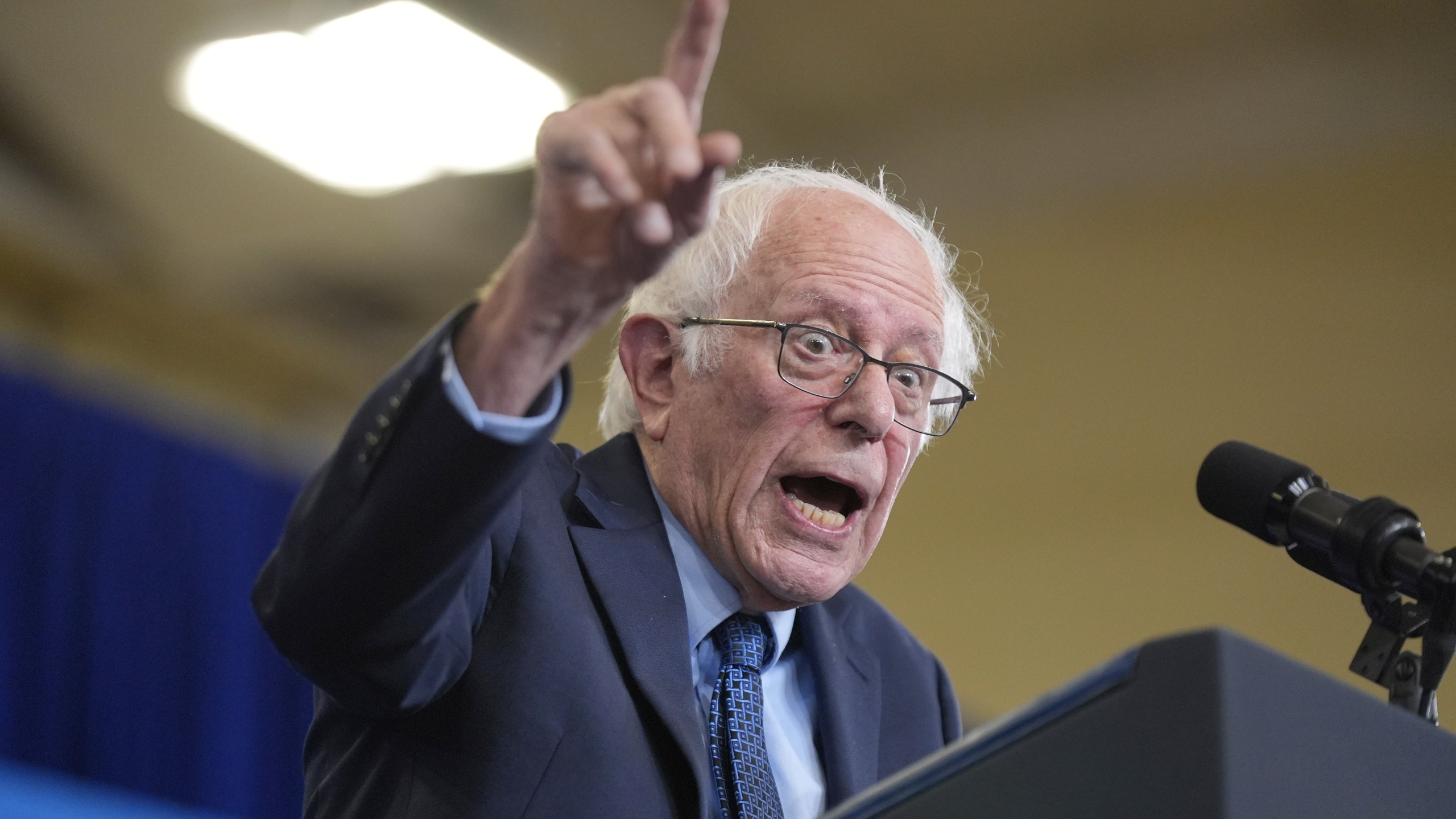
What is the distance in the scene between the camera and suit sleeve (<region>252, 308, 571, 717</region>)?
101 cm

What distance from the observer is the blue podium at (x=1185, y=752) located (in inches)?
28.3

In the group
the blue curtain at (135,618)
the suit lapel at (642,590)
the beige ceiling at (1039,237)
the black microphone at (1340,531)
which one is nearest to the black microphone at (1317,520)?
the black microphone at (1340,531)

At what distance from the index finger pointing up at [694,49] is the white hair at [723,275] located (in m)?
0.71

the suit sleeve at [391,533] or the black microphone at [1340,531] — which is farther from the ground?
the black microphone at [1340,531]

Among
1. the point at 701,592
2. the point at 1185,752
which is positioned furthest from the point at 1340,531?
→ the point at 701,592

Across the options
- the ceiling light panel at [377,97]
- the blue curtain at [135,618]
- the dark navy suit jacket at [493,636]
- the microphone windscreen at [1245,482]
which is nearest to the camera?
the dark navy suit jacket at [493,636]

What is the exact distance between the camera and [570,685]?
51.6 inches

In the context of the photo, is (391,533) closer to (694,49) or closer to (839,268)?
(694,49)

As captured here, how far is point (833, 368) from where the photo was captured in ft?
5.66

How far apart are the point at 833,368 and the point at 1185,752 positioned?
104 cm

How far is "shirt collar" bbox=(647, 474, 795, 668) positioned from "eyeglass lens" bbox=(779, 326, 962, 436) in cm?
24

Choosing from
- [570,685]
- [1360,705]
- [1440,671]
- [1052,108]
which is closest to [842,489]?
[570,685]

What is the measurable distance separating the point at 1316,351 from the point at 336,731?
15.4ft

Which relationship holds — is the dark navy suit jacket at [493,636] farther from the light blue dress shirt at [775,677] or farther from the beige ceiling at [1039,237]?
the beige ceiling at [1039,237]
